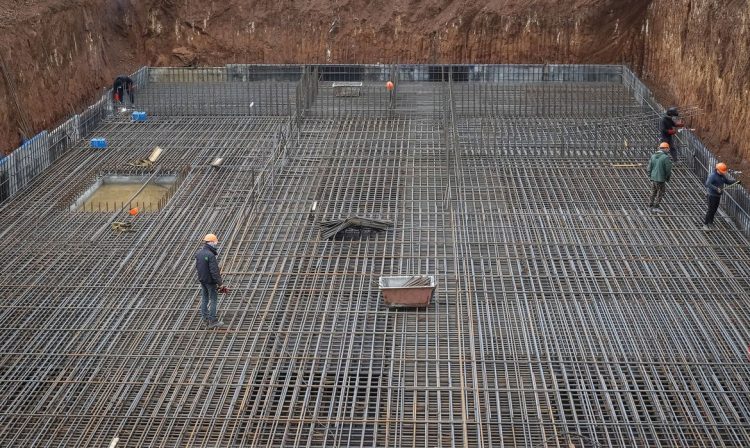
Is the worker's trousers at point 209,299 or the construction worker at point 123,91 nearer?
the worker's trousers at point 209,299

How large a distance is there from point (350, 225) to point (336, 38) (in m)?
9.07

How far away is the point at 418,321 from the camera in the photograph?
24.0 ft

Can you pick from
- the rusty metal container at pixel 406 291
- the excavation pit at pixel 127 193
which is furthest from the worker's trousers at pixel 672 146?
the excavation pit at pixel 127 193

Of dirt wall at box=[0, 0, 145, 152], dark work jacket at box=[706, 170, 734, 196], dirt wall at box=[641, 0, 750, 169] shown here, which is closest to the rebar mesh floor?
dark work jacket at box=[706, 170, 734, 196]

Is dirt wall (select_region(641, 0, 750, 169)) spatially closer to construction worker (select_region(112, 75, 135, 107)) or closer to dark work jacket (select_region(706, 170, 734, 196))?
dark work jacket (select_region(706, 170, 734, 196))

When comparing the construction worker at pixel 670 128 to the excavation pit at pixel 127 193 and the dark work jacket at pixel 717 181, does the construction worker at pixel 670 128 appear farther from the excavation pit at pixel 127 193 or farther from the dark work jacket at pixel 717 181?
the excavation pit at pixel 127 193

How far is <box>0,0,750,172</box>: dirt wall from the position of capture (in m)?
12.7

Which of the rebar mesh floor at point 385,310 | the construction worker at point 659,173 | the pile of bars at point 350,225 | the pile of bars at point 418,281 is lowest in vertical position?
the rebar mesh floor at point 385,310

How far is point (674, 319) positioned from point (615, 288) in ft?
2.30

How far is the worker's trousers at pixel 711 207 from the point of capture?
882cm

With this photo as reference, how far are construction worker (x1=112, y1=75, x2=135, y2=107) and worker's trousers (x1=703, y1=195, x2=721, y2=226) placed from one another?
9.04m

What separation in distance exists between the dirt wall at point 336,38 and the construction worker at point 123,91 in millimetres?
1085

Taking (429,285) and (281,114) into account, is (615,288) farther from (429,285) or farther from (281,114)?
(281,114)

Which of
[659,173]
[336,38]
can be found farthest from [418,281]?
[336,38]
